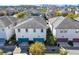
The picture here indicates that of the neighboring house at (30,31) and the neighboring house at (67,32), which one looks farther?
the neighboring house at (30,31)

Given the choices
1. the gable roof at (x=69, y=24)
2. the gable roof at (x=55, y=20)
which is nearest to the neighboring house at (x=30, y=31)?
the gable roof at (x=55, y=20)

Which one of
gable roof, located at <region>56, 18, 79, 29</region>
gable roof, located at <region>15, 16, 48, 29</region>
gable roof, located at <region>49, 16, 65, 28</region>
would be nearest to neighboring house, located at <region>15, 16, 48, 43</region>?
gable roof, located at <region>15, 16, 48, 29</region>

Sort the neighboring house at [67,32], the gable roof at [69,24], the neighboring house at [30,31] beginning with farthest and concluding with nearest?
1. the gable roof at [69,24]
2. the neighboring house at [30,31]
3. the neighboring house at [67,32]

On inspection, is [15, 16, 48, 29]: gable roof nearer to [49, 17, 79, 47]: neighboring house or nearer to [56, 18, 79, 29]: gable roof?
[49, 17, 79, 47]: neighboring house

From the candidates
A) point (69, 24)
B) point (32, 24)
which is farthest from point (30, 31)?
point (69, 24)

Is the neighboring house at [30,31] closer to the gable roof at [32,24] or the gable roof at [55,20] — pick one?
the gable roof at [32,24]
